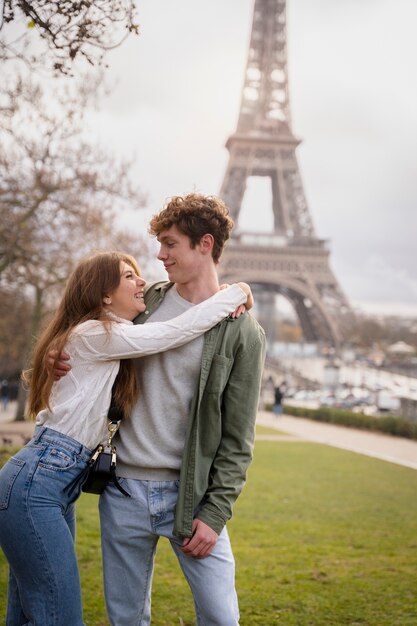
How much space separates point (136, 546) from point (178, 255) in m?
1.23

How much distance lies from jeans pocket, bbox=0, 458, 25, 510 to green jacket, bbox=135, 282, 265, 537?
637 mm

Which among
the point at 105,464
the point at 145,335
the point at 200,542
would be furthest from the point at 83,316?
the point at 200,542

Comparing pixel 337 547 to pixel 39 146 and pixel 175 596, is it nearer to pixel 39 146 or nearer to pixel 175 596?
pixel 175 596

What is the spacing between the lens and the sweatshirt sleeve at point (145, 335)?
9.04 feet

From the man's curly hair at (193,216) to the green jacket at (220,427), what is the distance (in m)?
0.41

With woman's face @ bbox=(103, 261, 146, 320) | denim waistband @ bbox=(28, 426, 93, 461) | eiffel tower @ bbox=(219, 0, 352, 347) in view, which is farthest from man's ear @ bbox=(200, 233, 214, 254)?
eiffel tower @ bbox=(219, 0, 352, 347)

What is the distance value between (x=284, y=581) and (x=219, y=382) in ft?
10.4

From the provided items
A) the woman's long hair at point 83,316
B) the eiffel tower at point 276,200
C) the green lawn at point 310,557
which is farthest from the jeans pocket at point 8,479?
the eiffel tower at point 276,200

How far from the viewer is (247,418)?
2.84 metres

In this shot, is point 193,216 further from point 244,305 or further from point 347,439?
point 347,439

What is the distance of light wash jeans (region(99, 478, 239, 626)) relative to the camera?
2.77m

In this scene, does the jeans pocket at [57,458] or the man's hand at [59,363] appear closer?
the jeans pocket at [57,458]

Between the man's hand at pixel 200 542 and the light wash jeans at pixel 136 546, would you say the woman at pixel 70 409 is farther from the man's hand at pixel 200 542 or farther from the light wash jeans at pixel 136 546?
the man's hand at pixel 200 542

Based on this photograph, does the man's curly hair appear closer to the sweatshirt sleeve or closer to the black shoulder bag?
the sweatshirt sleeve
